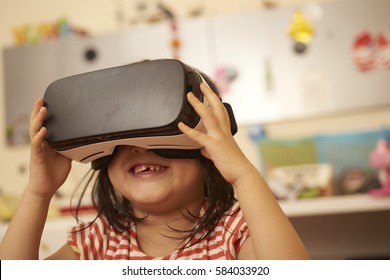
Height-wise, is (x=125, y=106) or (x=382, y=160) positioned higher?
(x=382, y=160)

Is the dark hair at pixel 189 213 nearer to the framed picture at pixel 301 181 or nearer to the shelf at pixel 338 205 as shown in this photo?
the shelf at pixel 338 205

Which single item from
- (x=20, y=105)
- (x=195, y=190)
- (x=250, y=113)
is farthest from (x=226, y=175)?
(x=20, y=105)

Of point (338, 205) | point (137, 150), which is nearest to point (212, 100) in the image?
point (137, 150)

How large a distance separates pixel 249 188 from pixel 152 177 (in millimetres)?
121

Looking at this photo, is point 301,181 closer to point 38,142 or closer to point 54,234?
point 54,234

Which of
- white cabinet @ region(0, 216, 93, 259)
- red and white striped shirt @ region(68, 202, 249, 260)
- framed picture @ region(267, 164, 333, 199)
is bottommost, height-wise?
red and white striped shirt @ region(68, 202, 249, 260)

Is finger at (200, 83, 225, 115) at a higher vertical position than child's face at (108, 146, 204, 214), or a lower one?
higher

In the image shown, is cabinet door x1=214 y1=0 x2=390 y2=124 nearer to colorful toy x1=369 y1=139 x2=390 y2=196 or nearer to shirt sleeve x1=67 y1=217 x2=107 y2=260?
colorful toy x1=369 y1=139 x2=390 y2=196

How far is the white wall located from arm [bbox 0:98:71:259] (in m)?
0.67

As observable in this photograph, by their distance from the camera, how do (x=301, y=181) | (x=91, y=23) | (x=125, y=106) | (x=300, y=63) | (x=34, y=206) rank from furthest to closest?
(x=91, y=23) → (x=300, y=63) → (x=301, y=181) → (x=34, y=206) → (x=125, y=106)

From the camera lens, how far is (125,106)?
0.36 metres

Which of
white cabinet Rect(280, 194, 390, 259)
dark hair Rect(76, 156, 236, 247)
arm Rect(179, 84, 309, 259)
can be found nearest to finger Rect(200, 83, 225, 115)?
arm Rect(179, 84, 309, 259)

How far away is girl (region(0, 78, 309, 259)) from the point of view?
15.0 inches

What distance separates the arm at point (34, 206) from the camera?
1.50ft
